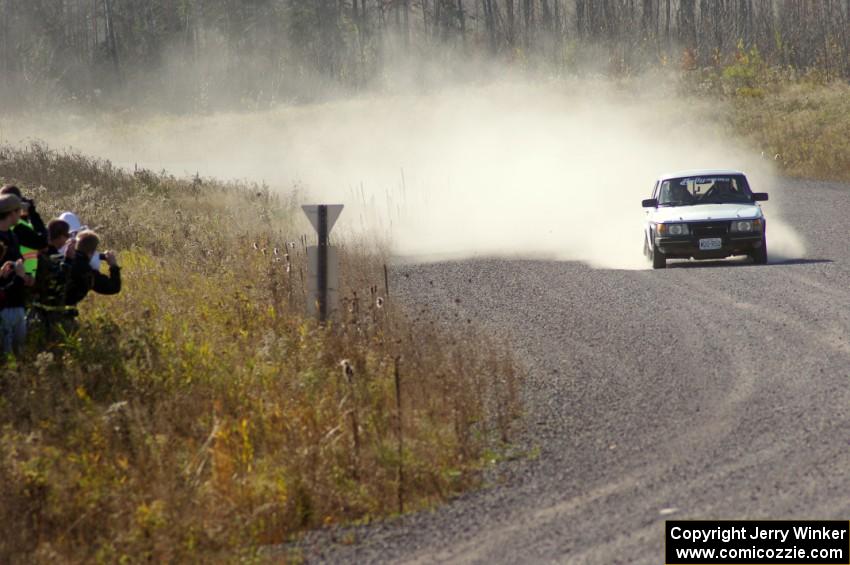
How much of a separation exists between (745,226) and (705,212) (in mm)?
705

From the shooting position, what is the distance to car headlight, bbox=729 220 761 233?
1959cm

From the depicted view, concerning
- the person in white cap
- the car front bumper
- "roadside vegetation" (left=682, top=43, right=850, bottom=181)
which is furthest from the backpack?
"roadside vegetation" (left=682, top=43, right=850, bottom=181)

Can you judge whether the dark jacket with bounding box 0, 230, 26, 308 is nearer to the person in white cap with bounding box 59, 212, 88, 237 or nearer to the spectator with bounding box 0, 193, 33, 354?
the spectator with bounding box 0, 193, 33, 354

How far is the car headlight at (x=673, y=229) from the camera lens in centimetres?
1975

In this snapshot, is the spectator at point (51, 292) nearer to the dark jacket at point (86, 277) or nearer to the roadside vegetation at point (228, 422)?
the dark jacket at point (86, 277)

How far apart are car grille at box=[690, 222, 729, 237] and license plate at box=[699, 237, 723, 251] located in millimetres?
66

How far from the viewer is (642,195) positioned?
1391 inches

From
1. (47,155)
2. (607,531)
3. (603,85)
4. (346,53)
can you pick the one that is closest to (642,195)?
(47,155)

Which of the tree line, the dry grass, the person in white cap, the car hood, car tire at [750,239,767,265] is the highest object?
the tree line

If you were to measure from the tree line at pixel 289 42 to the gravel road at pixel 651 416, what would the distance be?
5186 centimetres

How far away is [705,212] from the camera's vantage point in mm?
19953

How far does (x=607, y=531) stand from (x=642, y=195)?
2910 cm

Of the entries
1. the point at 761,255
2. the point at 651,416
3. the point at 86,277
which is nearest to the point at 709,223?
the point at 761,255

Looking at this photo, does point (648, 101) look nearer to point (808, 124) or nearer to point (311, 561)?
point (808, 124)
